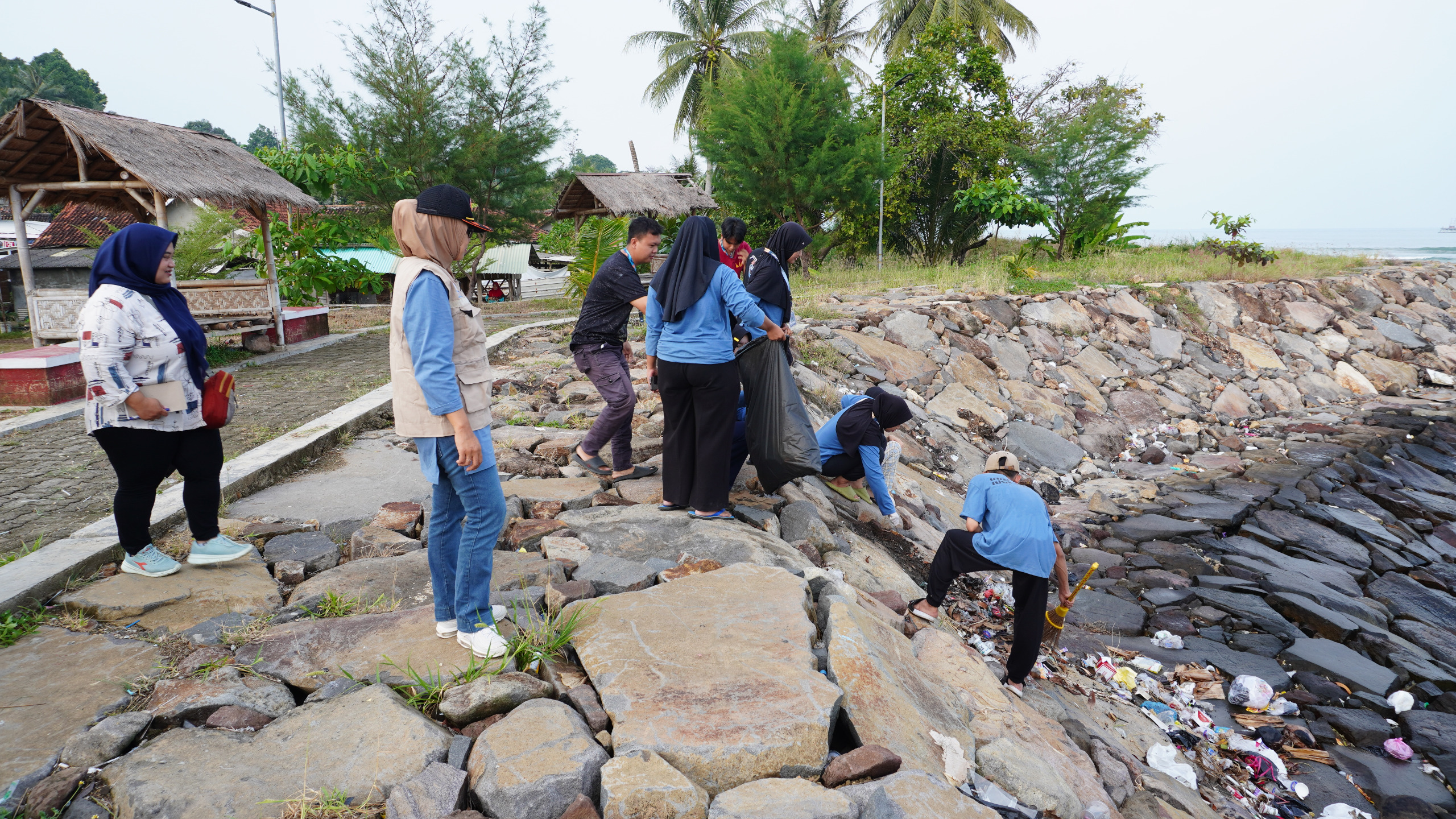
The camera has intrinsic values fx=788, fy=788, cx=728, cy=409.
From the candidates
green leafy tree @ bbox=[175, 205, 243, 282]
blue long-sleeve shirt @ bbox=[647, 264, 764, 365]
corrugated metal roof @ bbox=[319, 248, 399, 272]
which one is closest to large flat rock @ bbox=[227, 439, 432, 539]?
blue long-sleeve shirt @ bbox=[647, 264, 764, 365]

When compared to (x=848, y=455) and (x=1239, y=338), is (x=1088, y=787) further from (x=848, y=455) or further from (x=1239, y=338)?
(x=1239, y=338)

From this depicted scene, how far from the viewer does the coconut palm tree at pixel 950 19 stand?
78.8 ft

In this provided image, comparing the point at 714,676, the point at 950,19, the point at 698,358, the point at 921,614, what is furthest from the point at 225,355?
the point at 950,19

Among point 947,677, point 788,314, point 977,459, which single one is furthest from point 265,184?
point 947,677

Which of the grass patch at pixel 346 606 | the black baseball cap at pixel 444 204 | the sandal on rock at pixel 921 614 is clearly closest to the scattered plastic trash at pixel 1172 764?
the sandal on rock at pixel 921 614

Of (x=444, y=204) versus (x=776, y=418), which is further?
(x=776, y=418)

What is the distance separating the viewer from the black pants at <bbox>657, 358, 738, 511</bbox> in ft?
13.3

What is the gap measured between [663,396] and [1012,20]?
2639 cm

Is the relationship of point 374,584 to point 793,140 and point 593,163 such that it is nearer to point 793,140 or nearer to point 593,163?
point 793,140

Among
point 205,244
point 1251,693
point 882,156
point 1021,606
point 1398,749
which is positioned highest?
point 882,156

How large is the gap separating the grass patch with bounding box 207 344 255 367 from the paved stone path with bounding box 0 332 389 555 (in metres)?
0.58

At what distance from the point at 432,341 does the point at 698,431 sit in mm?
1879

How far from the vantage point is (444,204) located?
2.50 meters

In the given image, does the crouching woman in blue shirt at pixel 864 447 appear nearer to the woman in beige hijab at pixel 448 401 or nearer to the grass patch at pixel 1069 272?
the woman in beige hijab at pixel 448 401
